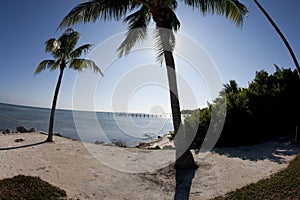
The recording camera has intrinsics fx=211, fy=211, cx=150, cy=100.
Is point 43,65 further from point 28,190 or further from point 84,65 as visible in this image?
point 28,190

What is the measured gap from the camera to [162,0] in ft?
23.9

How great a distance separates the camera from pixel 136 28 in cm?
885

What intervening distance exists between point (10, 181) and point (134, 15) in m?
7.43

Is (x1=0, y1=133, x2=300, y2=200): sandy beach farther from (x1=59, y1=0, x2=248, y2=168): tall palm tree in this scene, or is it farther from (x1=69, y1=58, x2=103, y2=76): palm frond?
(x1=69, y1=58, x2=103, y2=76): palm frond

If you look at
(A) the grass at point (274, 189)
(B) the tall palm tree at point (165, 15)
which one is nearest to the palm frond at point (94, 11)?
(B) the tall palm tree at point (165, 15)

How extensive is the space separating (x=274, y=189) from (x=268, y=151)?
5.11 meters

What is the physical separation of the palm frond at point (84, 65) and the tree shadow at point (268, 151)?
26.9ft

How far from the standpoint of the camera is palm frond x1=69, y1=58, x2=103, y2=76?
1229 cm

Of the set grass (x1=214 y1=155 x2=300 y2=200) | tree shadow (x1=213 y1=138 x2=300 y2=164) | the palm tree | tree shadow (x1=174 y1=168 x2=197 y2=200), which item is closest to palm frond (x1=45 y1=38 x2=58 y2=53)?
the palm tree

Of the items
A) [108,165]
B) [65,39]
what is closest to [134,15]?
[65,39]

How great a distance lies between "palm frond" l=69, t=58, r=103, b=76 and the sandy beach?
458 centimetres

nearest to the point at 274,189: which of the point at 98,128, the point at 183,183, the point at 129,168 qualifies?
the point at 183,183

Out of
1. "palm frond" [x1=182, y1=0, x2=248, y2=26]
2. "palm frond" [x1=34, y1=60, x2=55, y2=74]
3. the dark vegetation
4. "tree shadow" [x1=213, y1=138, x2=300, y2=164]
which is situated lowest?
"tree shadow" [x1=213, y1=138, x2=300, y2=164]

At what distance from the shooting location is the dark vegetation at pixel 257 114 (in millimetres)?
12297
